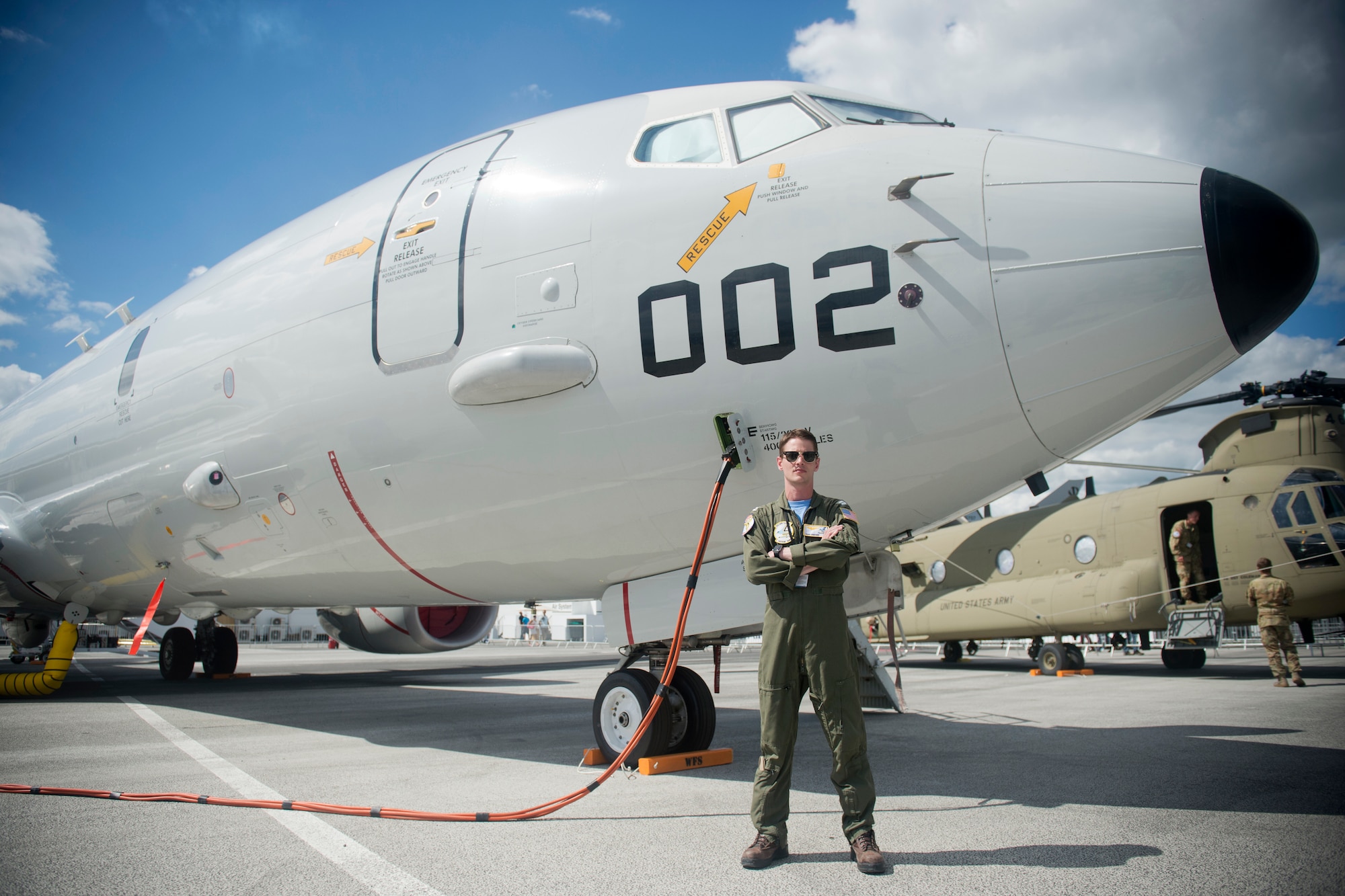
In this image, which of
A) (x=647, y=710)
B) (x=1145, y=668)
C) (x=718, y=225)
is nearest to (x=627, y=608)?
(x=647, y=710)

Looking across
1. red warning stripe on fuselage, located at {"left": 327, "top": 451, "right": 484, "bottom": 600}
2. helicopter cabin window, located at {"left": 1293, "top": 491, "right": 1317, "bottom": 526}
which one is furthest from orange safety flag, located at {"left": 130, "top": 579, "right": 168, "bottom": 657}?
helicopter cabin window, located at {"left": 1293, "top": 491, "right": 1317, "bottom": 526}

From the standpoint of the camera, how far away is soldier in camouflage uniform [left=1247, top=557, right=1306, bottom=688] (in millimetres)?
10305

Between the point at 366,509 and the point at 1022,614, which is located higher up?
the point at 366,509

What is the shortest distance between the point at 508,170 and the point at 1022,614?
1258 cm

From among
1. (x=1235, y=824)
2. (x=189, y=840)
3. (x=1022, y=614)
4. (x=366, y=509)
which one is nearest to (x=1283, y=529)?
(x=1022, y=614)

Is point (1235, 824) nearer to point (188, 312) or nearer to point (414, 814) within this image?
point (414, 814)

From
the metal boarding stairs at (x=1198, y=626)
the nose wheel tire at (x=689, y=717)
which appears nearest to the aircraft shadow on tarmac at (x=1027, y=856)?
the nose wheel tire at (x=689, y=717)

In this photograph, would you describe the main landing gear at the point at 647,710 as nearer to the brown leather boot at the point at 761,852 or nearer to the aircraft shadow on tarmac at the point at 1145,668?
the brown leather boot at the point at 761,852

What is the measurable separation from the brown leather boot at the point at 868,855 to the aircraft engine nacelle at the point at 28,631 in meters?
15.3

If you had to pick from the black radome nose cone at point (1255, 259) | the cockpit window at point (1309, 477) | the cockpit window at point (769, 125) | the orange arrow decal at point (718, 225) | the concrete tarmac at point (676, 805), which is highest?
the cockpit window at point (769, 125)

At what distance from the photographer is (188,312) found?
7332 mm

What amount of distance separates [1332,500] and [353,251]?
44.3 feet

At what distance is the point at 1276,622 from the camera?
410 inches

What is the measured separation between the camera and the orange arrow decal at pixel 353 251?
227 inches
